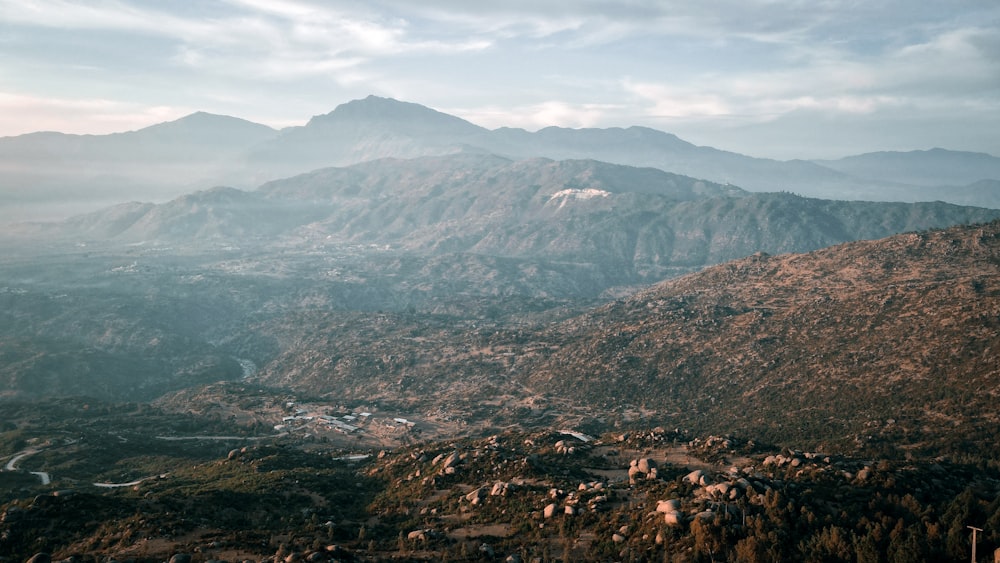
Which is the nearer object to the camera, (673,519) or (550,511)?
(673,519)

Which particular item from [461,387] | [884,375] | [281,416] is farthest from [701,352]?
[281,416]

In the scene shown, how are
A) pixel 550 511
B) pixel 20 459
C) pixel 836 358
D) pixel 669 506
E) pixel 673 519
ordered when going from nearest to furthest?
pixel 673 519 → pixel 669 506 → pixel 550 511 → pixel 20 459 → pixel 836 358

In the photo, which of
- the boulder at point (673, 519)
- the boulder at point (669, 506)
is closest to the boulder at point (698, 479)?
the boulder at point (669, 506)

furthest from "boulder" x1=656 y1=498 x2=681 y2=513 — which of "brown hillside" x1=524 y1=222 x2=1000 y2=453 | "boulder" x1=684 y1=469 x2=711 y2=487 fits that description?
"brown hillside" x1=524 y1=222 x2=1000 y2=453

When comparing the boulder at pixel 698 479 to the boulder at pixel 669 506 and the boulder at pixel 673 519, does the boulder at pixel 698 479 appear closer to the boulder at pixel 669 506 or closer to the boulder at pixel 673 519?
the boulder at pixel 669 506

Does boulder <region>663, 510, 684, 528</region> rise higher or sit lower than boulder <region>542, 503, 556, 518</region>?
higher

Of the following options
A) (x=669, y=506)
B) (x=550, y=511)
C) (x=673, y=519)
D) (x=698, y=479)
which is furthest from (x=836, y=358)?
(x=673, y=519)

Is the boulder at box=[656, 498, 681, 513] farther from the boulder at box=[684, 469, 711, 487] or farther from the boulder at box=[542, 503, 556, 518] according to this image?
the boulder at box=[542, 503, 556, 518]

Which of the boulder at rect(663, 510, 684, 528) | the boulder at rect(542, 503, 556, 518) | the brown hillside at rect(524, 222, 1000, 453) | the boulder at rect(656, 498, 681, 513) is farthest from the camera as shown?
the brown hillside at rect(524, 222, 1000, 453)

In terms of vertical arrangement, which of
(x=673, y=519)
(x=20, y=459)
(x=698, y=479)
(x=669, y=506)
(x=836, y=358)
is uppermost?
(x=673, y=519)

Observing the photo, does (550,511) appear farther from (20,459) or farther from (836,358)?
(20,459)

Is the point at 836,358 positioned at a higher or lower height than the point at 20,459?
higher
